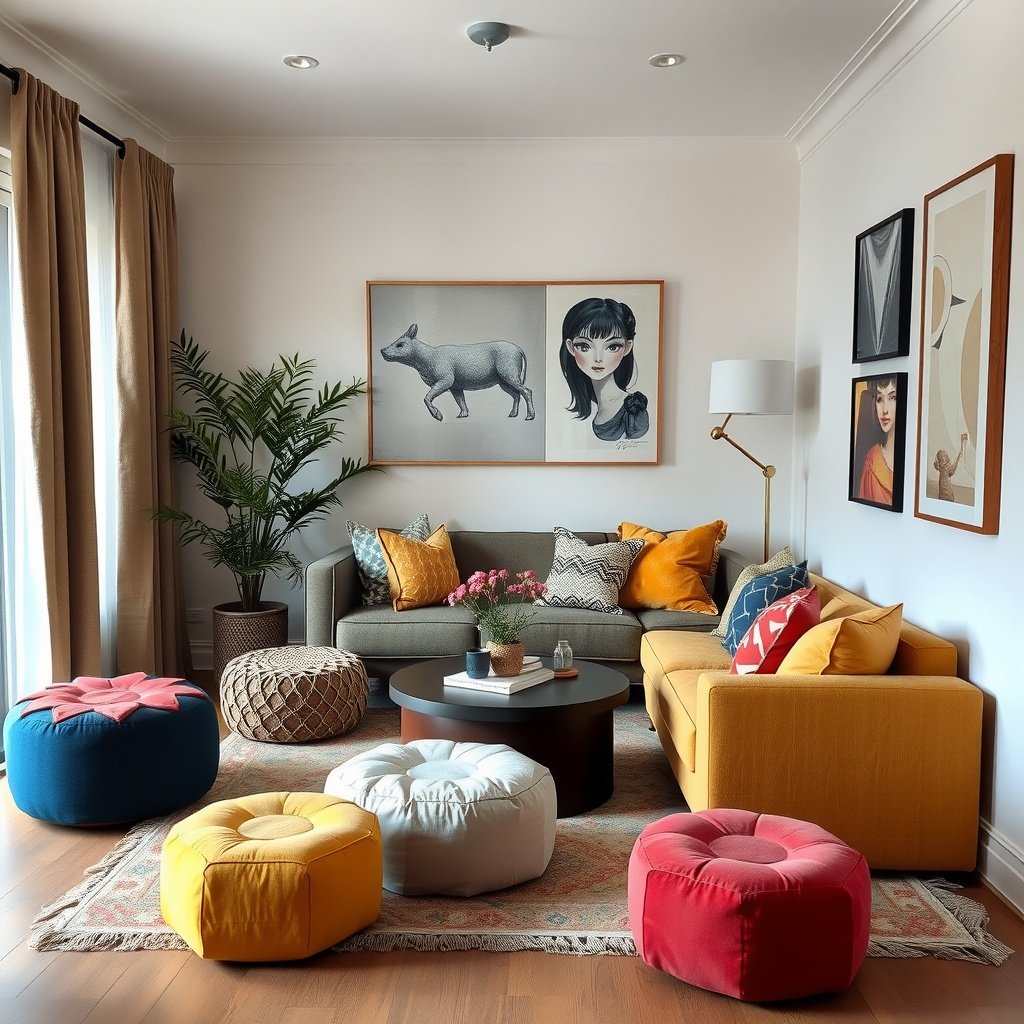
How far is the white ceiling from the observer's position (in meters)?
3.63

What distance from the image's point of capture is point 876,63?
394cm

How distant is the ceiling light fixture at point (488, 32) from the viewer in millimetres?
3707

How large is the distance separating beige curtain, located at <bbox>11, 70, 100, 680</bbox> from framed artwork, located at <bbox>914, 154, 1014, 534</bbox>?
3198 mm

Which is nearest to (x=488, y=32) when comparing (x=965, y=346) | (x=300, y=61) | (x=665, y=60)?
(x=665, y=60)

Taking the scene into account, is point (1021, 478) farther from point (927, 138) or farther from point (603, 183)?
point (603, 183)

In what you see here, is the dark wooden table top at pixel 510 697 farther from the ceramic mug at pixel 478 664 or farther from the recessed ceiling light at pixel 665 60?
the recessed ceiling light at pixel 665 60

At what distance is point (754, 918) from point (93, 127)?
4.07m

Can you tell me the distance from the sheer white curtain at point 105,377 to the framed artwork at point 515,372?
1.30 m

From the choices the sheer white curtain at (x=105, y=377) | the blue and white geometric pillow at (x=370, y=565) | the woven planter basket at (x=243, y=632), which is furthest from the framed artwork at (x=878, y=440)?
the sheer white curtain at (x=105, y=377)

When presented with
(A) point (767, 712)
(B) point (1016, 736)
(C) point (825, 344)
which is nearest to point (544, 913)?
(A) point (767, 712)

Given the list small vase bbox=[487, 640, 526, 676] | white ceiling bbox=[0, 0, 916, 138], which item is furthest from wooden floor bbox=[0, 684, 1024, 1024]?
white ceiling bbox=[0, 0, 916, 138]

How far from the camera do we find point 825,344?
4746 mm

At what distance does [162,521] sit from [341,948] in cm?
306

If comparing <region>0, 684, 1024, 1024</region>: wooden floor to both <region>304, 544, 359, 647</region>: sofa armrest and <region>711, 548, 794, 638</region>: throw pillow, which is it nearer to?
<region>711, 548, 794, 638</region>: throw pillow
